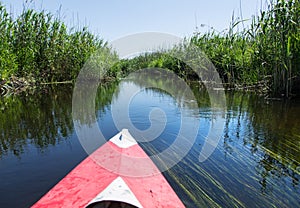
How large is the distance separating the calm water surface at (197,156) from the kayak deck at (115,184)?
13.8 inches

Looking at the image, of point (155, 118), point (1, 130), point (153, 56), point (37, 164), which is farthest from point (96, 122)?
point (153, 56)

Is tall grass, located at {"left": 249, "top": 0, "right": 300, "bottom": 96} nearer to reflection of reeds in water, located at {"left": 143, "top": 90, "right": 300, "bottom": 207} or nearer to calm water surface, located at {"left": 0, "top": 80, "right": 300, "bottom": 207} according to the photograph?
calm water surface, located at {"left": 0, "top": 80, "right": 300, "bottom": 207}

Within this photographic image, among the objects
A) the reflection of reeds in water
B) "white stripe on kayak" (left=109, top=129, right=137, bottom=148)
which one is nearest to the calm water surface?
the reflection of reeds in water

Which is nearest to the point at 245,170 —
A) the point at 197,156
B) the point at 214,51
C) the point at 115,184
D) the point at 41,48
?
the point at 197,156

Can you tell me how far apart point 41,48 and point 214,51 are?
7.49 meters

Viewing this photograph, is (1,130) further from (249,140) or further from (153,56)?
(153,56)

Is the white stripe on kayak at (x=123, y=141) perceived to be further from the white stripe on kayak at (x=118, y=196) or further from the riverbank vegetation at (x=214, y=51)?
the riverbank vegetation at (x=214, y=51)

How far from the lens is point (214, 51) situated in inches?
404

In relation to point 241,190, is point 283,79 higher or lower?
higher

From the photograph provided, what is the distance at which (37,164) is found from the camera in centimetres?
275

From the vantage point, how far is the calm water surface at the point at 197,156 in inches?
82.4

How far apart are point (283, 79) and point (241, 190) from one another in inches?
192

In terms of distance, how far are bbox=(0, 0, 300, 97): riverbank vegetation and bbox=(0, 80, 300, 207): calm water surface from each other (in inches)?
56.1

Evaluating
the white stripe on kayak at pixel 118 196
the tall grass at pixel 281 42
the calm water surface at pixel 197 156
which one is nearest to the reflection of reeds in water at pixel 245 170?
the calm water surface at pixel 197 156
